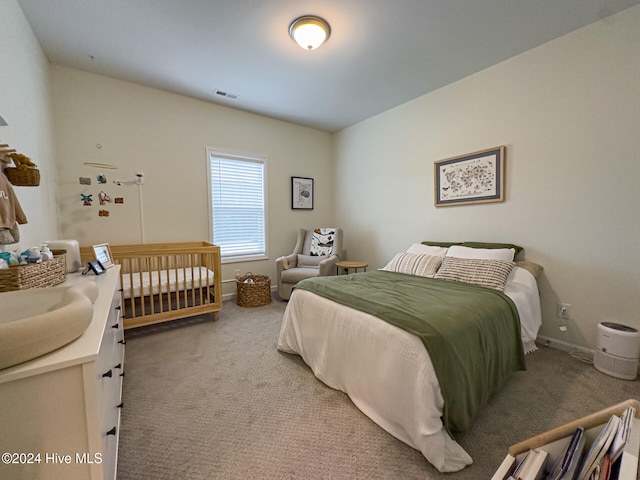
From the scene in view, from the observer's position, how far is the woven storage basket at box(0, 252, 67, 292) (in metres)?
1.08

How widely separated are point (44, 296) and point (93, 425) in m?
0.56

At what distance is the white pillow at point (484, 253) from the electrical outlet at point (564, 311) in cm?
58

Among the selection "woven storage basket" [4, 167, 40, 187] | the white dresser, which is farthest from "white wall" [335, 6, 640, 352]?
"woven storage basket" [4, 167, 40, 187]

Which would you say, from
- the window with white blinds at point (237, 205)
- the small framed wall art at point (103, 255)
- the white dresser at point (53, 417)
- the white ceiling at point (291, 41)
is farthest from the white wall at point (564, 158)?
the small framed wall art at point (103, 255)

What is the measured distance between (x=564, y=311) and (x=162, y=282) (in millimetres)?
3801

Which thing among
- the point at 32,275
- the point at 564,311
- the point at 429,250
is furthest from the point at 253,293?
the point at 564,311

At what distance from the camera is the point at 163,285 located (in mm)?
2650

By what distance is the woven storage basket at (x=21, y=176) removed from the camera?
54.9 inches

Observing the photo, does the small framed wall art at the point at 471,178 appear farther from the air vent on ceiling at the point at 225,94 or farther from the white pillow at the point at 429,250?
the air vent on ceiling at the point at 225,94

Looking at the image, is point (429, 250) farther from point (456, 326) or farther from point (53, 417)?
point (53, 417)

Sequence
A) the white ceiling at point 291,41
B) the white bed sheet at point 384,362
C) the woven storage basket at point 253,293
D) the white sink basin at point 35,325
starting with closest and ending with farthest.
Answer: the white sink basin at point 35,325
the white bed sheet at point 384,362
the white ceiling at point 291,41
the woven storage basket at point 253,293

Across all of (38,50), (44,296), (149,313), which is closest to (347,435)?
(44,296)

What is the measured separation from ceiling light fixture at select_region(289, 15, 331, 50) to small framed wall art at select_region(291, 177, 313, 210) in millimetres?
2251

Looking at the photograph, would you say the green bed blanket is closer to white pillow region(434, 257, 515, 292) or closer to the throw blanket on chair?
white pillow region(434, 257, 515, 292)
